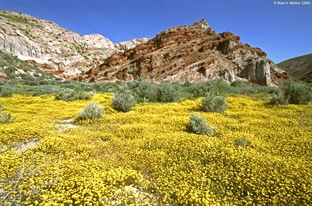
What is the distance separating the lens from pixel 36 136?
22.9 ft

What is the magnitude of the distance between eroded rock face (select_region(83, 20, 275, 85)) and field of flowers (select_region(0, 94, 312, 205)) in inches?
1491

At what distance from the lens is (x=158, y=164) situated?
5.13 m

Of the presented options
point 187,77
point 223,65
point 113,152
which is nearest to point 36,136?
point 113,152

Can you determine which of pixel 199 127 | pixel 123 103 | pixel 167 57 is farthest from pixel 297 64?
pixel 199 127

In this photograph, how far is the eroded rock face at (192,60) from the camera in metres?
46.4

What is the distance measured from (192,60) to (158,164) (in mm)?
45880

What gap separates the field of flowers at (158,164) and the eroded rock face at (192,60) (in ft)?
124

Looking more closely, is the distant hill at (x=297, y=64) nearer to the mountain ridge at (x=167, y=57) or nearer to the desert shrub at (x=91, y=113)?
the mountain ridge at (x=167, y=57)

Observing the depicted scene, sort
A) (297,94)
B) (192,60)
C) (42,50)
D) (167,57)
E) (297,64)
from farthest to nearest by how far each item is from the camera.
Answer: (297,64), (42,50), (167,57), (192,60), (297,94)

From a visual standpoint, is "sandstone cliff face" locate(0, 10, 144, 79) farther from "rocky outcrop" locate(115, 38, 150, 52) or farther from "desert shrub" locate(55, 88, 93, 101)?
"desert shrub" locate(55, 88, 93, 101)

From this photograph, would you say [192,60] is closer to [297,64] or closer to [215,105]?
[215,105]

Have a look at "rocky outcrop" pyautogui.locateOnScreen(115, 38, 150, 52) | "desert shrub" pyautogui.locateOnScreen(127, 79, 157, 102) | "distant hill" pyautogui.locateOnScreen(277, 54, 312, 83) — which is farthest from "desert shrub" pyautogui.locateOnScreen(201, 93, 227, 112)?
"rocky outcrop" pyautogui.locateOnScreen(115, 38, 150, 52)

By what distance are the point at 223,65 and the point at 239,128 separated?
42031 millimetres

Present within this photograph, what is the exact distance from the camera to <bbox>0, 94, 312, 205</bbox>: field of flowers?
383 centimetres
